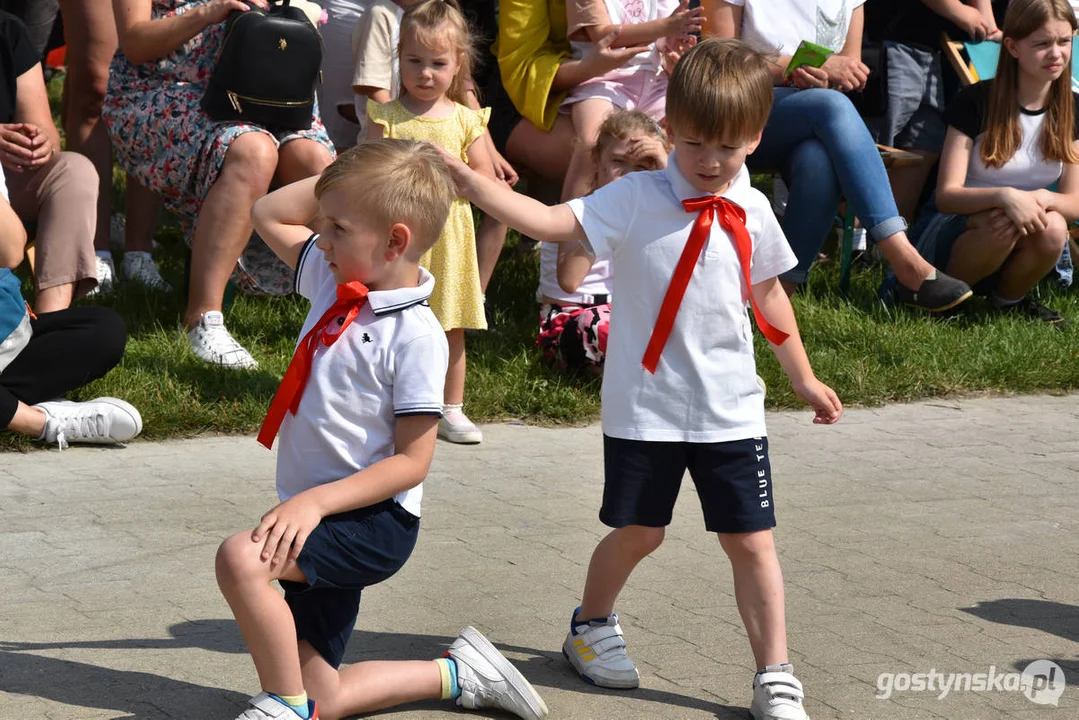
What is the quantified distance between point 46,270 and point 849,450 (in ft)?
9.92

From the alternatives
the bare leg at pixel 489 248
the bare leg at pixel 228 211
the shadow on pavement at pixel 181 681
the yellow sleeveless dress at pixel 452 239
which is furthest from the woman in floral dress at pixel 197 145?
the shadow on pavement at pixel 181 681

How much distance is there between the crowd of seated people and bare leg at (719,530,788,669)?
6.76 ft

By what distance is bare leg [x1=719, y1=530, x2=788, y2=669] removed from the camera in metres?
3.23

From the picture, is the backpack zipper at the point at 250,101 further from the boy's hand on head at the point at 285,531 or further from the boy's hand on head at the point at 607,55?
the boy's hand on head at the point at 285,531

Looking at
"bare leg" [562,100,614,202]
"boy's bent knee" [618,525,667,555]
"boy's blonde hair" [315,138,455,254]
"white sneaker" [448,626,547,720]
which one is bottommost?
"white sneaker" [448,626,547,720]

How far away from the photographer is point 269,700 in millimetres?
2822

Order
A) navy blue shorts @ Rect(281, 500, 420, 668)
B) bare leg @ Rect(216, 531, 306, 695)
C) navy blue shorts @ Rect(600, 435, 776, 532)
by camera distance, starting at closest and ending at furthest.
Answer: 1. bare leg @ Rect(216, 531, 306, 695)
2. navy blue shorts @ Rect(281, 500, 420, 668)
3. navy blue shorts @ Rect(600, 435, 776, 532)

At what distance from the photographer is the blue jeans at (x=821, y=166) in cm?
631

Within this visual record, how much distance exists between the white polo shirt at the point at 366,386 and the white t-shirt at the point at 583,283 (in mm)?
3021

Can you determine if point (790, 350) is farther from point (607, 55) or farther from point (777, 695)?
point (607, 55)

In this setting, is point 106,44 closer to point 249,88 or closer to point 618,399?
point 249,88

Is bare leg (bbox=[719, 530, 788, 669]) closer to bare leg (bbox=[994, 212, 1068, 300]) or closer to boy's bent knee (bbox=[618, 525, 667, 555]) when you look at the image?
boy's bent knee (bbox=[618, 525, 667, 555])

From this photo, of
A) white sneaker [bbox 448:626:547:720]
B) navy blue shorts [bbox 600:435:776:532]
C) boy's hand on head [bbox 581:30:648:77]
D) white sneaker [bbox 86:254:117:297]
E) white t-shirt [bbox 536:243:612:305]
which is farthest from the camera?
white sneaker [bbox 86:254:117:297]

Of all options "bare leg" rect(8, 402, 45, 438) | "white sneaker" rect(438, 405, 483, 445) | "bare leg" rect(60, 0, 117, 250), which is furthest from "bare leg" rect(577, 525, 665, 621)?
"bare leg" rect(60, 0, 117, 250)
